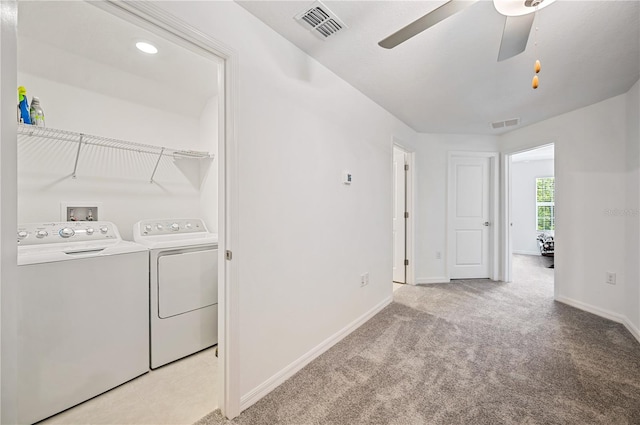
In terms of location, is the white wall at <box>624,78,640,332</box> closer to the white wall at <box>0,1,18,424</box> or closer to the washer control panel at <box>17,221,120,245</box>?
the white wall at <box>0,1,18,424</box>

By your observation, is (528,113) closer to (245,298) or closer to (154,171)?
(245,298)

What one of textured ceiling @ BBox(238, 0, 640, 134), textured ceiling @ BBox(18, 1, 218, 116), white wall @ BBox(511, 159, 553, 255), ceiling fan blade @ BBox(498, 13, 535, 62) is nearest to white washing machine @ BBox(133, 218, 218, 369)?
textured ceiling @ BBox(18, 1, 218, 116)

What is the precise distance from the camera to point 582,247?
10.4 ft

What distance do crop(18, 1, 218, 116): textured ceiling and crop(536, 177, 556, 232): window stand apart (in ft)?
24.7

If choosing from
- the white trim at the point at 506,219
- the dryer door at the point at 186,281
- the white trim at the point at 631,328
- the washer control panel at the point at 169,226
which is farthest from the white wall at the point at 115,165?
the white trim at the point at 506,219

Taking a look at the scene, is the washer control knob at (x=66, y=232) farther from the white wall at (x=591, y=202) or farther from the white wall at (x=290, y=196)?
the white wall at (x=591, y=202)

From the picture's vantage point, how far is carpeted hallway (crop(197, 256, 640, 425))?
1.56 metres

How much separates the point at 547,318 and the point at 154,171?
4280 mm

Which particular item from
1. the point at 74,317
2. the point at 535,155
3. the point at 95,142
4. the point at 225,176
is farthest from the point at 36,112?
the point at 535,155

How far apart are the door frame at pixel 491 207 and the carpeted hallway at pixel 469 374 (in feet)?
4.19

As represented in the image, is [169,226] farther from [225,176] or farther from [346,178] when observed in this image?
[346,178]

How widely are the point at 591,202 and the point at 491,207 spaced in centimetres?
135

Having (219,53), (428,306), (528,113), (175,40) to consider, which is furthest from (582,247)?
(175,40)

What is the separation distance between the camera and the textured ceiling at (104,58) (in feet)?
5.90
